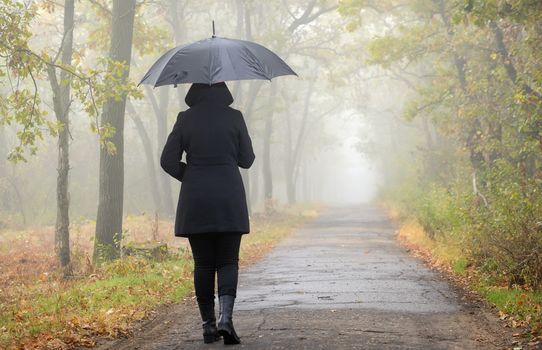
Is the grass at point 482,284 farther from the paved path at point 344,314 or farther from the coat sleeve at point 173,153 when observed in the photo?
the coat sleeve at point 173,153

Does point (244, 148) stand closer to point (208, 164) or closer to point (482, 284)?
point (208, 164)

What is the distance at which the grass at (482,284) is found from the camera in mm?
7095

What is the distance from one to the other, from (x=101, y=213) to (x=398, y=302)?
8028 mm

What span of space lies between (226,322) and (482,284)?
15.2 ft

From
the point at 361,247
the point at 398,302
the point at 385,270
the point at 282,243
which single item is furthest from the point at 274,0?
the point at 398,302

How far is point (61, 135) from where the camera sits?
46.1 ft

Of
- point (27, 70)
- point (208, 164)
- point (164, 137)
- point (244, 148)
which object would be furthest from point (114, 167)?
point (164, 137)

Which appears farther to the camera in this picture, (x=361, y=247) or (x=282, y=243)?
(x=282, y=243)

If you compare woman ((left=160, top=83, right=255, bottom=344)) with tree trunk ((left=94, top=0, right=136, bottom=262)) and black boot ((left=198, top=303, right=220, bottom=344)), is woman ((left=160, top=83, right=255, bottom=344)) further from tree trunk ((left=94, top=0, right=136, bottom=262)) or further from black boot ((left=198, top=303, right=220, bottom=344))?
tree trunk ((left=94, top=0, right=136, bottom=262))

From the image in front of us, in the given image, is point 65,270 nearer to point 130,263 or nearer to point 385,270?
point 130,263

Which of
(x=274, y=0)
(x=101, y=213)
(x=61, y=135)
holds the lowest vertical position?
(x=101, y=213)

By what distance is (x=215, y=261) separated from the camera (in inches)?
249

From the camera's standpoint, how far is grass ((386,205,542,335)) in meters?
7.09

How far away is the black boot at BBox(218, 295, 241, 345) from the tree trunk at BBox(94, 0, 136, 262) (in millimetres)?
8517
